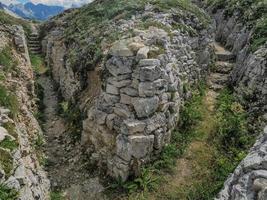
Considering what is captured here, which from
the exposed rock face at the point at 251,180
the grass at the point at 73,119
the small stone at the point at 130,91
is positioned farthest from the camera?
the grass at the point at 73,119

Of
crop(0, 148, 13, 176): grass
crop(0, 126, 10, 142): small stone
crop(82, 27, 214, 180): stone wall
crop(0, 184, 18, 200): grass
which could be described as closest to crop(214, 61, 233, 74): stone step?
crop(82, 27, 214, 180): stone wall

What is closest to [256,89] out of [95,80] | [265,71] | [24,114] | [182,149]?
[265,71]

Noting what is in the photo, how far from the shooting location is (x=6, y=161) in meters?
9.42

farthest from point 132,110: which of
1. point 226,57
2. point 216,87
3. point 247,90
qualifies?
point 226,57

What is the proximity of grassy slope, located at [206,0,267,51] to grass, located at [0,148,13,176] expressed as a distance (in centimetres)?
1417

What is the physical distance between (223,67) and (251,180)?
16.1 meters

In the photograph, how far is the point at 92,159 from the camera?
1345cm

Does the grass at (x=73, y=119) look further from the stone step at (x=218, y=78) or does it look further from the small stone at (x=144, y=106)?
the stone step at (x=218, y=78)

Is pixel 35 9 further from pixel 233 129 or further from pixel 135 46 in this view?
pixel 233 129

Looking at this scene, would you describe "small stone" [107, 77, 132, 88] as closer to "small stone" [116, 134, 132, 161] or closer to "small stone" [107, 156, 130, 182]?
"small stone" [116, 134, 132, 161]

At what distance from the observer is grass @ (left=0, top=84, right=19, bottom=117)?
1235cm

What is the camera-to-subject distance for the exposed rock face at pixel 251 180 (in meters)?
7.72

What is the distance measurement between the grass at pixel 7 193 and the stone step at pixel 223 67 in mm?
17173

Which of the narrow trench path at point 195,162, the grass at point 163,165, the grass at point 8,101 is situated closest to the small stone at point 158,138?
the grass at point 163,165
